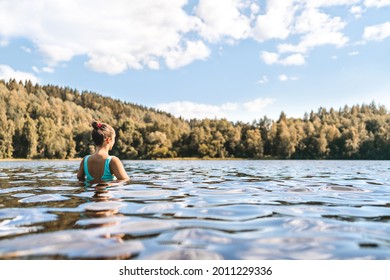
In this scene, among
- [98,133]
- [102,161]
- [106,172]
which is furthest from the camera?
[106,172]

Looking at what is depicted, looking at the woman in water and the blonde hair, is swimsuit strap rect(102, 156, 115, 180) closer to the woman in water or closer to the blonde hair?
the woman in water

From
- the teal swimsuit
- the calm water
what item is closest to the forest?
the teal swimsuit

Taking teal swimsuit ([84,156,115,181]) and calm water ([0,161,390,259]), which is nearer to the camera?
calm water ([0,161,390,259])

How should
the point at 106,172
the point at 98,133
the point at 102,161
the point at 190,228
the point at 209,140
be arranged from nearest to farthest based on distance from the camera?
1. the point at 190,228
2. the point at 98,133
3. the point at 102,161
4. the point at 106,172
5. the point at 209,140

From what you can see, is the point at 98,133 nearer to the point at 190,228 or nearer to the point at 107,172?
the point at 107,172

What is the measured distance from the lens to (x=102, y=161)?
29.0 feet

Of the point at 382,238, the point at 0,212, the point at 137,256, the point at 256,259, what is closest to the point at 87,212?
the point at 0,212

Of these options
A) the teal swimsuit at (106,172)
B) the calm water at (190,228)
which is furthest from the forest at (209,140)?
the calm water at (190,228)

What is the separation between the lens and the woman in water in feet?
28.4

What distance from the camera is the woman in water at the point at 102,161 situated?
8.65 metres

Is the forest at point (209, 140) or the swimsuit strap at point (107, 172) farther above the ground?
the forest at point (209, 140)

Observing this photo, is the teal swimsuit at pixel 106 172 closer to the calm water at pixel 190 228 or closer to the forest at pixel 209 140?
the calm water at pixel 190 228

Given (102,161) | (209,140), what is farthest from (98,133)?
(209,140)
